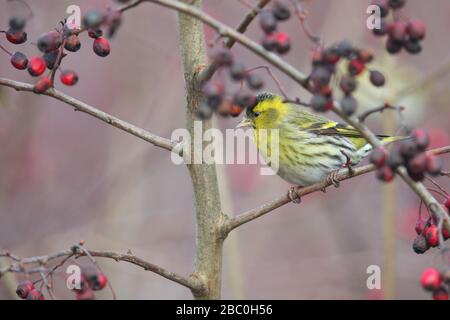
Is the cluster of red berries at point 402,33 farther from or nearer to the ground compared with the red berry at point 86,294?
farther from the ground

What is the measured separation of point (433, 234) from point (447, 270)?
0.49 metres

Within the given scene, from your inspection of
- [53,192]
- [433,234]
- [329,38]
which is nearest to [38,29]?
[53,192]

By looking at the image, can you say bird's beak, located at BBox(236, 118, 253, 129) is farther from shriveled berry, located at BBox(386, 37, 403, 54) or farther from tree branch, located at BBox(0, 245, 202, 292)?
shriveled berry, located at BBox(386, 37, 403, 54)

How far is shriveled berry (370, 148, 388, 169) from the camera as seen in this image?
5.90ft

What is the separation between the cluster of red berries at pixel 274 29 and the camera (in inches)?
73.4

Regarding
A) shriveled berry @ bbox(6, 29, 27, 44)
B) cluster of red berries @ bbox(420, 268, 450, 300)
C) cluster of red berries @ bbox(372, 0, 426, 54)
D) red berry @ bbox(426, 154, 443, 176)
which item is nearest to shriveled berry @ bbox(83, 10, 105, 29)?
shriveled berry @ bbox(6, 29, 27, 44)

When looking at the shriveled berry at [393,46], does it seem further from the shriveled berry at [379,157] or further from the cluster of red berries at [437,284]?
the cluster of red berries at [437,284]

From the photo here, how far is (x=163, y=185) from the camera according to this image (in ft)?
24.9

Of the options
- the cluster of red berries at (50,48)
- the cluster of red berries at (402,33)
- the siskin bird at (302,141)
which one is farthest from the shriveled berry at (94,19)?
the siskin bird at (302,141)

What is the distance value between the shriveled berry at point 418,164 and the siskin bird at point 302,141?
96.0 inches

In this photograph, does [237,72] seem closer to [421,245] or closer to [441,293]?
[441,293]

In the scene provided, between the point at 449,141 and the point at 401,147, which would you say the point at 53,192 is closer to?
the point at 449,141

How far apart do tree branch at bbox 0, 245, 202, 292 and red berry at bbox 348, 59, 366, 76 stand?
0.93 metres

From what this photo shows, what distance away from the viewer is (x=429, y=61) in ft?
23.1
